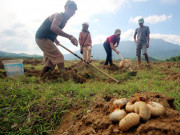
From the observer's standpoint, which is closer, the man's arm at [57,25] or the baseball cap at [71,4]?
the man's arm at [57,25]

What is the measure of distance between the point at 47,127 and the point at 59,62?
213 cm

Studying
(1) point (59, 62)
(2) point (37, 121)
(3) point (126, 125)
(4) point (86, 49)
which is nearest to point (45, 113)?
(2) point (37, 121)

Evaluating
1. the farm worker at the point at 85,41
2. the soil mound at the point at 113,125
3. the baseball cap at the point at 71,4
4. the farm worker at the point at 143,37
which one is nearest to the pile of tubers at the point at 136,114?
the soil mound at the point at 113,125

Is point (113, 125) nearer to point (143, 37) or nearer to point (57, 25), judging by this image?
point (57, 25)

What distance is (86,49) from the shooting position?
635 cm

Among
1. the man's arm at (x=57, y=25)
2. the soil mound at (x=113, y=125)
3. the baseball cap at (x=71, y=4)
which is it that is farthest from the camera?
the baseball cap at (x=71, y=4)

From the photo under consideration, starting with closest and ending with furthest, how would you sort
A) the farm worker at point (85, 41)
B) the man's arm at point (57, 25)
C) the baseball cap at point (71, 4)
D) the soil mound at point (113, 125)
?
the soil mound at point (113, 125) → the man's arm at point (57, 25) → the baseball cap at point (71, 4) → the farm worker at point (85, 41)

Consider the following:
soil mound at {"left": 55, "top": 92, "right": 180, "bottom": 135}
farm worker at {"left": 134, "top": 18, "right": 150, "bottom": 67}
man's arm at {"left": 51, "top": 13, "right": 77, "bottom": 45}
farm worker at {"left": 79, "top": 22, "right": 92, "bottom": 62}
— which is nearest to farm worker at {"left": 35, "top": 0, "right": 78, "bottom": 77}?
man's arm at {"left": 51, "top": 13, "right": 77, "bottom": 45}

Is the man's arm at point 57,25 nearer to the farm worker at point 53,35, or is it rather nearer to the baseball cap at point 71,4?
the farm worker at point 53,35

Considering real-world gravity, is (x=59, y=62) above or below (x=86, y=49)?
below

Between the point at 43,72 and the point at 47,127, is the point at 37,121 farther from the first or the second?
the point at 43,72

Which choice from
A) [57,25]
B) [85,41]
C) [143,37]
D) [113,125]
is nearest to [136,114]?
[113,125]

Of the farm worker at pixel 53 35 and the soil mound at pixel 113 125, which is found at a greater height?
the farm worker at pixel 53 35

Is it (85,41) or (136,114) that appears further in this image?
(85,41)
